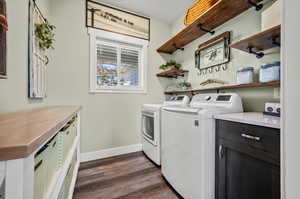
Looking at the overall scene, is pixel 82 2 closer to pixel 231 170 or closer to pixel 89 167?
pixel 89 167

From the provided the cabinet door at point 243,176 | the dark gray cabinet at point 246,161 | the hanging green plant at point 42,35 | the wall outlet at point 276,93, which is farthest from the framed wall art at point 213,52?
the hanging green plant at point 42,35

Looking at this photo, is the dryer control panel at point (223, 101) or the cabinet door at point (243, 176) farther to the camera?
the dryer control panel at point (223, 101)

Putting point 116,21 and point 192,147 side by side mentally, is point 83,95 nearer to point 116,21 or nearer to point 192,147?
point 116,21

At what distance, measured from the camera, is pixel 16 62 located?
1.07m

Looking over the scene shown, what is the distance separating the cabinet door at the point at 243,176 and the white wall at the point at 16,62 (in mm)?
1717

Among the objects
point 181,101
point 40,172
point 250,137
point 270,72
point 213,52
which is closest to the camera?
point 40,172

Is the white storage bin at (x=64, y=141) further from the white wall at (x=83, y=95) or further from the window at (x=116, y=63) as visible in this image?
the window at (x=116, y=63)

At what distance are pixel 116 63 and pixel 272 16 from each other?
2189mm

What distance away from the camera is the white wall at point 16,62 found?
97 cm

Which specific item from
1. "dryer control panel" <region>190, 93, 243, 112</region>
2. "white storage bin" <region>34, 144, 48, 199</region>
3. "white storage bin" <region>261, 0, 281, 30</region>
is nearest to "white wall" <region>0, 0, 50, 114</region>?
"white storage bin" <region>34, 144, 48, 199</region>

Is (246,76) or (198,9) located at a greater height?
(198,9)

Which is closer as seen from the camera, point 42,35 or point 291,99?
point 291,99

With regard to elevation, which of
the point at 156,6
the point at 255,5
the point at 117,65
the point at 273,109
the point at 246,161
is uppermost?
the point at 156,6

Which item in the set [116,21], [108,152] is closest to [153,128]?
[108,152]
